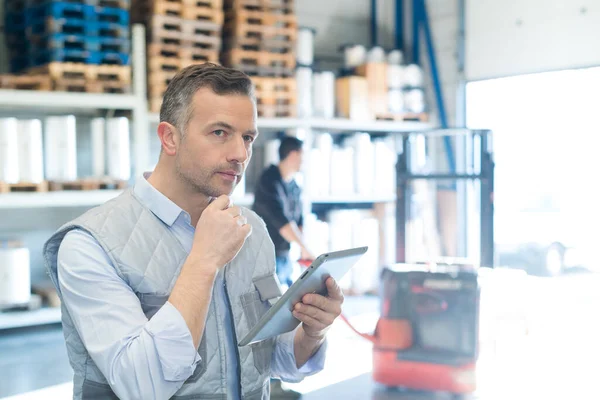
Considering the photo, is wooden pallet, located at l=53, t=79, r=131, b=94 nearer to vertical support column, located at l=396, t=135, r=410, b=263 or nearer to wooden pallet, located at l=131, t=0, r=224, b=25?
wooden pallet, located at l=131, t=0, r=224, b=25

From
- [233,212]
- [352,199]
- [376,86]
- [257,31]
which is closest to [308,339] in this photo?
[233,212]

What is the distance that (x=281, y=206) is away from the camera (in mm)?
6828

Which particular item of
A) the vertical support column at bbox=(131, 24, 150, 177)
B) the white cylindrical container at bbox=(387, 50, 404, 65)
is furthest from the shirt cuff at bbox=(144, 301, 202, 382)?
the white cylindrical container at bbox=(387, 50, 404, 65)

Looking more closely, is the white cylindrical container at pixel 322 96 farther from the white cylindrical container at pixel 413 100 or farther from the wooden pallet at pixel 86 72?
the wooden pallet at pixel 86 72

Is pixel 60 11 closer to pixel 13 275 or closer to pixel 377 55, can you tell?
pixel 13 275

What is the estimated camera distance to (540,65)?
9.47m

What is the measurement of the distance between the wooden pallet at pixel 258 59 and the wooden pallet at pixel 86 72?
1.44 metres

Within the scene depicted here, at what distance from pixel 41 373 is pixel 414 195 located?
20.5 feet

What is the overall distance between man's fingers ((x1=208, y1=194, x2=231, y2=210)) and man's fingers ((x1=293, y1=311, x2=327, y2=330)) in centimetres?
38

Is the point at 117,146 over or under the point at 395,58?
under

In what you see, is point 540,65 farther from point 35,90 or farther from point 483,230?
point 35,90

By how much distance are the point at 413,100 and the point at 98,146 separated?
16.7 ft

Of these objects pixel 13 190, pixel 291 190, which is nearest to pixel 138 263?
pixel 291 190

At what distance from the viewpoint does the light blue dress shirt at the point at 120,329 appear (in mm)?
1733
